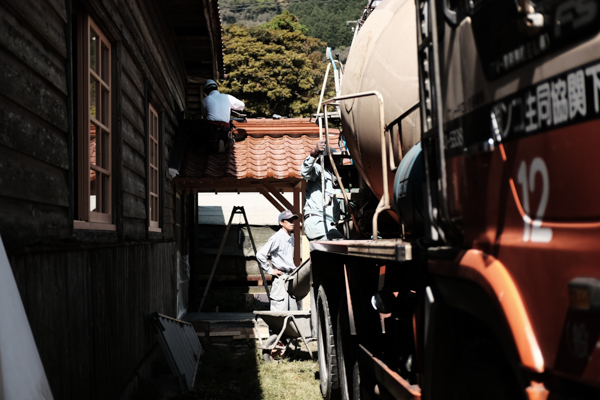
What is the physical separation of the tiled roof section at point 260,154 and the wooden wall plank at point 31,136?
6.55 m

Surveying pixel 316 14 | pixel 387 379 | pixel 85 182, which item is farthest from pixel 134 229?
pixel 316 14

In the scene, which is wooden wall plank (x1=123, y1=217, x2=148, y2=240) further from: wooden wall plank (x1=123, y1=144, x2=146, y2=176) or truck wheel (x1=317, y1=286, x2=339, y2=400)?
truck wheel (x1=317, y1=286, x2=339, y2=400)

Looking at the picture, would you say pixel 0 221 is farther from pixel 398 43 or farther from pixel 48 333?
pixel 398 43

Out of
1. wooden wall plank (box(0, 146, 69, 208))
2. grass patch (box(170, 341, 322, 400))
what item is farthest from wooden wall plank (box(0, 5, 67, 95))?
grass patch (box(170, 341, 322, 400))

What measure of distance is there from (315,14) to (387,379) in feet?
236

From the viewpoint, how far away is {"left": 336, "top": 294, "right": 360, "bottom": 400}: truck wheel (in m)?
4.77

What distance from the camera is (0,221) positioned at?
2.81 metres

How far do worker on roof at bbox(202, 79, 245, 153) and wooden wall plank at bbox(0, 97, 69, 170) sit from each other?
22.8 feet

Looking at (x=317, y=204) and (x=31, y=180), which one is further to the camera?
(x=317, y=204)

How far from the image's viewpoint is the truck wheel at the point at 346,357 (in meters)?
4.77

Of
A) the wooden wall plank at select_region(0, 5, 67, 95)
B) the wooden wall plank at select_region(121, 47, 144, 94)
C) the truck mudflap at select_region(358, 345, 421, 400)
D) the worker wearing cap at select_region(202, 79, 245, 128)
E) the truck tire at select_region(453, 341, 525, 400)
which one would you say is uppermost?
the worker wearing cap at select_region(202, 79, 245, 128)

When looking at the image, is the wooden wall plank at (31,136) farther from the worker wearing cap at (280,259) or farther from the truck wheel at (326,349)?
the worker wearing cap at (280,259)

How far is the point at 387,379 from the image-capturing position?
134 inches

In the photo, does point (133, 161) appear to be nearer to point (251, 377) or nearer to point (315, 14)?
point (251, 377)
